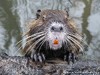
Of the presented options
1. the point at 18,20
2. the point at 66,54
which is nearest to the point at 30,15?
the point at 18,20

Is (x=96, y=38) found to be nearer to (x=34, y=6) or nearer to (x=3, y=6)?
(x=34, y=6)

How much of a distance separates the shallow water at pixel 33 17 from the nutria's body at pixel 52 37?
2.08m

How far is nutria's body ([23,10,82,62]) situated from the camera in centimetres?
369

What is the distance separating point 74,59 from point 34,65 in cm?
40

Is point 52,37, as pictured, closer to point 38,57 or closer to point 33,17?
point 38,57

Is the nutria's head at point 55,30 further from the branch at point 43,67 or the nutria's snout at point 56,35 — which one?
the branch at point 43,67

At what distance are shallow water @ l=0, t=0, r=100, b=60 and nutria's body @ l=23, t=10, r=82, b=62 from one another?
81.8 inches

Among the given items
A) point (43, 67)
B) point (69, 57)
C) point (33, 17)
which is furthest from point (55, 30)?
point (33, 17)

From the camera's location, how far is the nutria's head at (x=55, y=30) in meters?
3.64

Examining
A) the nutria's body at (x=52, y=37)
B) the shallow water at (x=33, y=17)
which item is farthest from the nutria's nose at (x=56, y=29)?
the shallow water at (x=33, y=17)

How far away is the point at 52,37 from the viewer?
3.63 metres

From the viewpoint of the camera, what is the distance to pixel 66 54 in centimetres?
417

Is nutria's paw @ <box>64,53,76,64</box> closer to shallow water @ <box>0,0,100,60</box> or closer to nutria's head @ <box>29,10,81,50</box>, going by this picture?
nutria's head @ <box>29,10,81,50</box>

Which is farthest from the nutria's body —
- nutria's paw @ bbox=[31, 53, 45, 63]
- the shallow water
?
the shallow water
